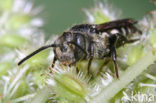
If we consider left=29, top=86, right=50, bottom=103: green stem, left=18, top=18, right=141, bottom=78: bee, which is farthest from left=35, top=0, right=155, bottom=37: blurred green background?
left=29, top=86, right=50, bottom=103: green stem

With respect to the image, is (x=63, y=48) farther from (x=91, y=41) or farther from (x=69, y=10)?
(x=69, y=10)

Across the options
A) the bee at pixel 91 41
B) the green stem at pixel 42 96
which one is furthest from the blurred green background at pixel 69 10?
the green stem at pixel 42 96

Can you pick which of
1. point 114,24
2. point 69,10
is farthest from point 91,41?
point 69,10

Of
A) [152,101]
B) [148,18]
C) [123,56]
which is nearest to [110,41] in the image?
[123,56]

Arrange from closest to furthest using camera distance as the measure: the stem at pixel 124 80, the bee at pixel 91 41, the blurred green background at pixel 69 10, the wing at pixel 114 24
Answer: the stem at pixel 124 80 → the bee at pixel 91 41 → the wing at pixel 114 24 → the blurred green background at pixel 69 10

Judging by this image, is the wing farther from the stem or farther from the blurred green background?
the blurred green background

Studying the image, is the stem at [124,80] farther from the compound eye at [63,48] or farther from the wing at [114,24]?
the wing at [114,24]
